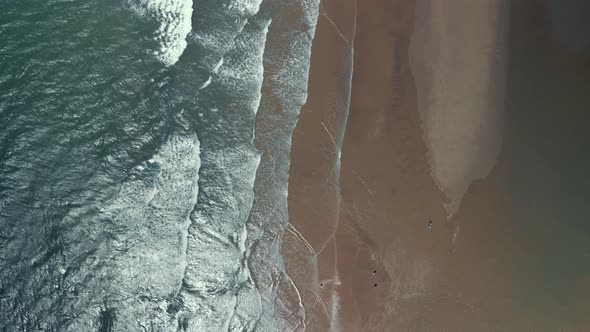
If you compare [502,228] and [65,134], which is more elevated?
[502,228]

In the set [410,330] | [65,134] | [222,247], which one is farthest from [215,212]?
[410,330]

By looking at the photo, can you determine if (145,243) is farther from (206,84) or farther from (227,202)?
(206,84)

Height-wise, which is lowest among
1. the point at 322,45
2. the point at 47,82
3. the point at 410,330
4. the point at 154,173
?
the point at 410,330

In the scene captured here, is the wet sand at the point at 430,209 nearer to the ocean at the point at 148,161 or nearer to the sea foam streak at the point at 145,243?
the ocean at the point at 148,161

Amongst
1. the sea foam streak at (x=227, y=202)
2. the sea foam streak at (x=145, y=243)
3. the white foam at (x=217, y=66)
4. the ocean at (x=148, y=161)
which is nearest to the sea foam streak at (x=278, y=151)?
the ocean at (x=148, y=161)

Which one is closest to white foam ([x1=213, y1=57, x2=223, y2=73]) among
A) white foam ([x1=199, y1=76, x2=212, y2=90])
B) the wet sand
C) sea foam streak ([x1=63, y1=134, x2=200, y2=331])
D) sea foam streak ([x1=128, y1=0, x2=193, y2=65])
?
white foam ([x1=199, y1=76, x2=212, y2=90])

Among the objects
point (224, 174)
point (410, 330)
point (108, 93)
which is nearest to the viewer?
point (410, 330)

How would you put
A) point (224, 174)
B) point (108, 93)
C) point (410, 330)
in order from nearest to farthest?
point (410, 330) < point (224, 174) < point (108, 93)

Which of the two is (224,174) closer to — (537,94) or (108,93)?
(108,93)

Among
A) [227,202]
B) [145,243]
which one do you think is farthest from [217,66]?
[145,243]
